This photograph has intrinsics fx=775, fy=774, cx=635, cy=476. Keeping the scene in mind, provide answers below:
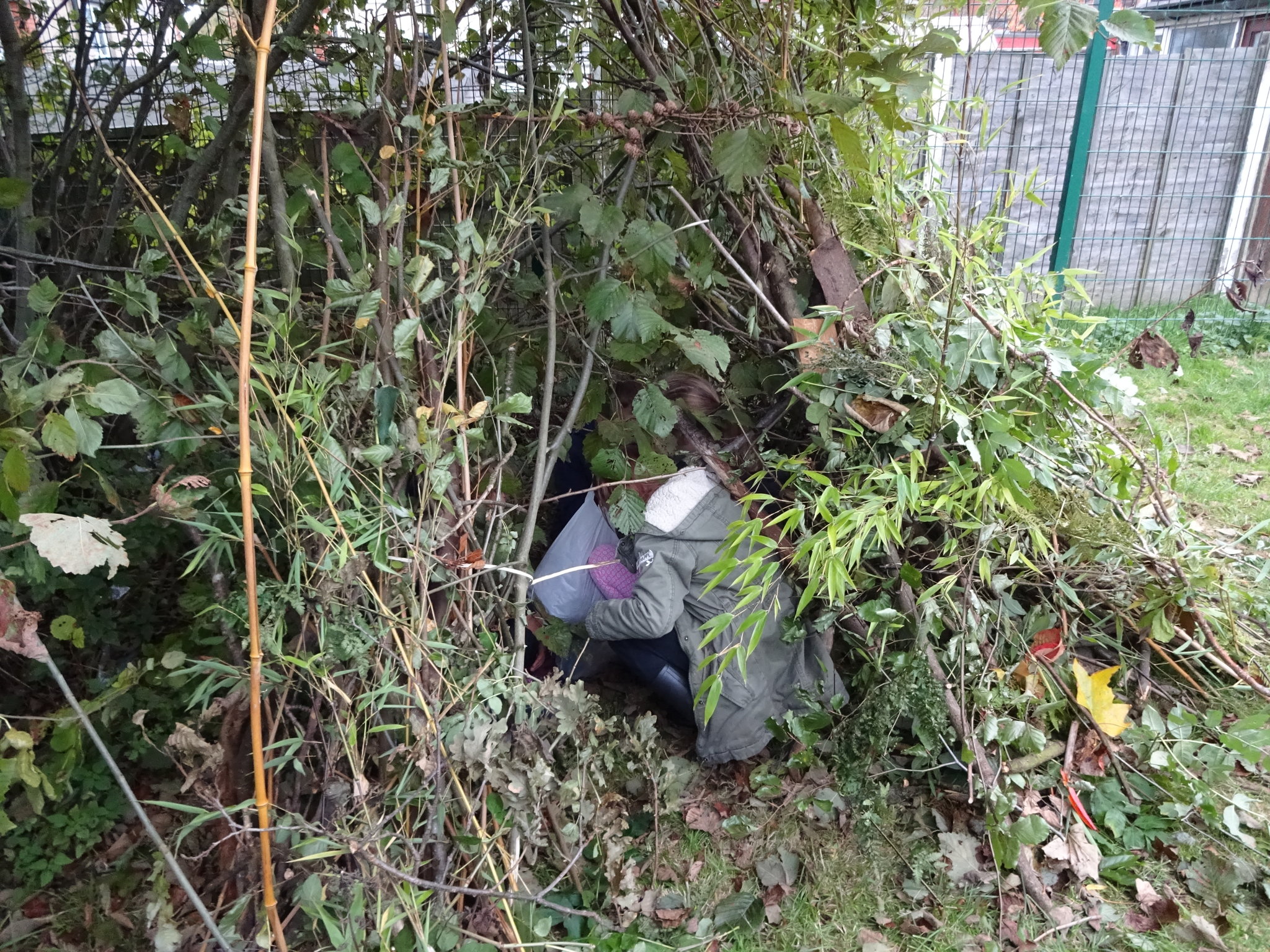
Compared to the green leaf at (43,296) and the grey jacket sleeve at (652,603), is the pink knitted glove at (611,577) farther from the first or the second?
the green leaf at (43,296)

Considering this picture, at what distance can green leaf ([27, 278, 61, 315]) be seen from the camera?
1.54 meters

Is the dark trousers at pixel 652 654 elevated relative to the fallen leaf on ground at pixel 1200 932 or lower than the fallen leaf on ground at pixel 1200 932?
elevated

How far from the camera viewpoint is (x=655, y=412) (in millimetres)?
2139

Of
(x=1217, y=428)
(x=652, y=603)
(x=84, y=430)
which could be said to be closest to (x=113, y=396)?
(x=84, y=430)

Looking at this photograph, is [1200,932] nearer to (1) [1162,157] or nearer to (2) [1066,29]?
(2) [1066,29]

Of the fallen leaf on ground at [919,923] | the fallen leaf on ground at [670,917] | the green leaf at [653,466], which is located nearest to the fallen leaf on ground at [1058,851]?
the fallen leaf on ground at [919,923]

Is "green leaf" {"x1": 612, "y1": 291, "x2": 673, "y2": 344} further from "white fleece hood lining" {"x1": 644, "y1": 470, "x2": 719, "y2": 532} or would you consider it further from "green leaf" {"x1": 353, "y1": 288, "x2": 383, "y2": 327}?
"green leaf" {"x1": 353, "y1": 288, "x2": 383, "y2": 327}

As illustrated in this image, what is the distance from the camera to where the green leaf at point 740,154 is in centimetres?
183

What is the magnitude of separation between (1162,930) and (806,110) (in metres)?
2.13

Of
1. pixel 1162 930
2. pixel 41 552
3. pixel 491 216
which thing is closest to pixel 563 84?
pixel 491 216

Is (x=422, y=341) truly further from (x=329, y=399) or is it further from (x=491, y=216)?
(x=491, y=216)

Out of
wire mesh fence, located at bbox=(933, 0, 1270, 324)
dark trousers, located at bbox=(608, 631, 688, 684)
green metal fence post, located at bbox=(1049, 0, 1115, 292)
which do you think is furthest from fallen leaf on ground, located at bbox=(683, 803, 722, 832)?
wire mesh fence, located at bbox=(933, 0, 1270, 324)

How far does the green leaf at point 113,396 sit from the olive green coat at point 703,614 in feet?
4.23

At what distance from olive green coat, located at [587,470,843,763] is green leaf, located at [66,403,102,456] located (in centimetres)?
131
